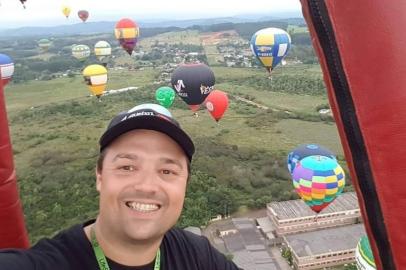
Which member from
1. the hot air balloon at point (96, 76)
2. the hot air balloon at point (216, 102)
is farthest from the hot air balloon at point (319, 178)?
the hot air balloon at point (96, 76)

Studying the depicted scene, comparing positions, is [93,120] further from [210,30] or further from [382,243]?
[210,30]

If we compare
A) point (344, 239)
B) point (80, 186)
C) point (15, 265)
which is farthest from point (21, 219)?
point (80, 186)

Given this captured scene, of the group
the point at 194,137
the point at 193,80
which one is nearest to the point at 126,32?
the point at 193,80

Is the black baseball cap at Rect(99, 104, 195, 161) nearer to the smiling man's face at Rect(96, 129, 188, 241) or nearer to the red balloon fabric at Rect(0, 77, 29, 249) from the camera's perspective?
the smiling man's face at Rect(96, 129, 188, 241)

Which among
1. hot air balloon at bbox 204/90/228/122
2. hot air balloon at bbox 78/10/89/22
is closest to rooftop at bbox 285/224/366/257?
hot air balloon at bbox 204/90/228/122

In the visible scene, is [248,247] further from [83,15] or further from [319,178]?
[83,15]
